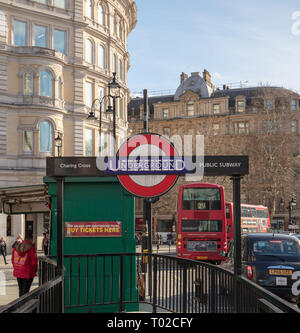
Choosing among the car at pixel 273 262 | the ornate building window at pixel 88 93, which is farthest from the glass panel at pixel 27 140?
the car at pixel 273 262

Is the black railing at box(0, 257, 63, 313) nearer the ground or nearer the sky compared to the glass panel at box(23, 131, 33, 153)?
nearer the ground

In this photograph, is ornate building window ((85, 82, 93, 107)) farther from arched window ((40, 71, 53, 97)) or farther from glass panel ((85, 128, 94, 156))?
arched window ((40, 71, 53, 97))

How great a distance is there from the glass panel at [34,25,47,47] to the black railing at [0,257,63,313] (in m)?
34.8

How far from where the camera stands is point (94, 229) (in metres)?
10.1

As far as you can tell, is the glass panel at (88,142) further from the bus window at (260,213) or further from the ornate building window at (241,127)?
the ornate building window at (241,127)

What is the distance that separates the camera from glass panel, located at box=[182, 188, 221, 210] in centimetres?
2509

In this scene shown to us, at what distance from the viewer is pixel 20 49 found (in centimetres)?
3966

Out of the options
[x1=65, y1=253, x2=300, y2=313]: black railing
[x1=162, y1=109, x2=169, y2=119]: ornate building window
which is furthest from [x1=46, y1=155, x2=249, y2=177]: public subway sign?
[x1=162, y1=109, x2=169, y2=119]: ornate building window

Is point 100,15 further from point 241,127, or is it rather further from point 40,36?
point 241,127

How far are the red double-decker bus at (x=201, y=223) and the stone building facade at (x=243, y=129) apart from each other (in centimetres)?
2266

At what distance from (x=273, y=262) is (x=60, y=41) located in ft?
110
